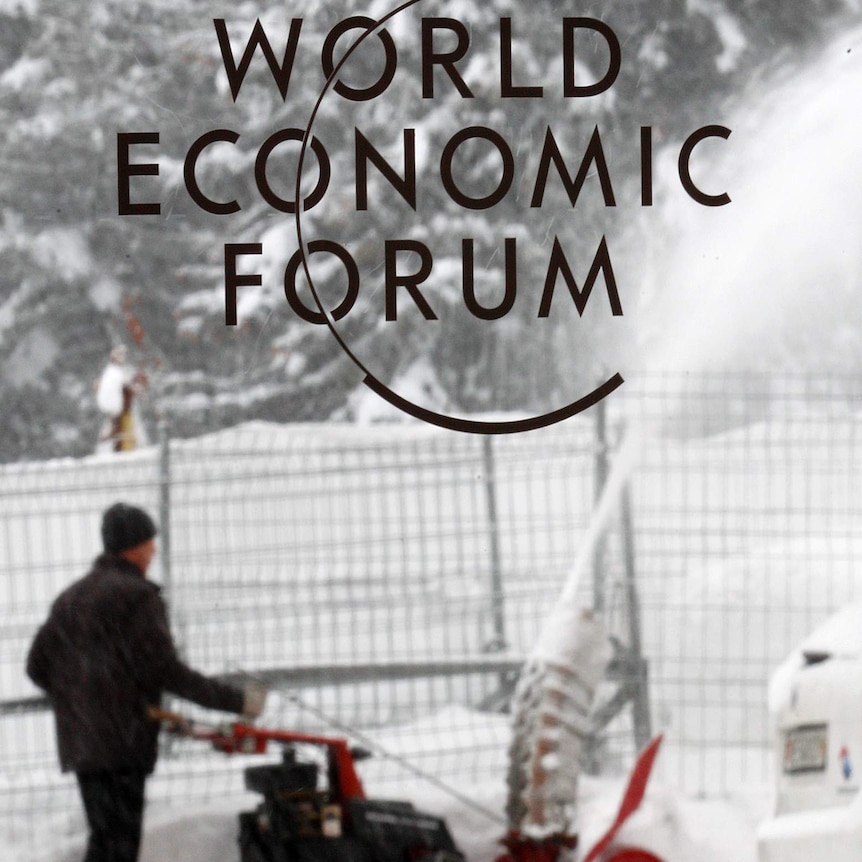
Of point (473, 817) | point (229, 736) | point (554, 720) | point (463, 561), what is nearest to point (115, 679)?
point (229, 736)

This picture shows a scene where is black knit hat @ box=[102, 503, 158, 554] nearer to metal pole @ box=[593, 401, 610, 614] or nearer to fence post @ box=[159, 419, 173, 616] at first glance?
fence post @ box=[159, 419, 173, 616]

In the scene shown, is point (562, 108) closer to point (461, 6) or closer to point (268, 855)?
point (461, 6)

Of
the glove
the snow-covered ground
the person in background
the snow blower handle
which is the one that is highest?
the person in background

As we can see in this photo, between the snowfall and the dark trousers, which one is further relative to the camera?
the snowfall

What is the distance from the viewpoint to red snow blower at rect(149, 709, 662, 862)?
13.1 feet

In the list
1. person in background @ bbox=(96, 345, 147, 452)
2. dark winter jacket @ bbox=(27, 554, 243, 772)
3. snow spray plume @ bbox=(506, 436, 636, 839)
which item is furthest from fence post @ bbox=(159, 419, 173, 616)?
person in background @ bbox=(96, 345, 147, 452)

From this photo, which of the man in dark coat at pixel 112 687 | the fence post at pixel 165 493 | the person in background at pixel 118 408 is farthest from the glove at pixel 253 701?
the person in background at pixel 118 408

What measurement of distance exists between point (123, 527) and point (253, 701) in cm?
74

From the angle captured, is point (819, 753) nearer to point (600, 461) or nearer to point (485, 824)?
point (485, 824)

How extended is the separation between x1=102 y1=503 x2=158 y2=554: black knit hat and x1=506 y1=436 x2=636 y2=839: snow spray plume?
1441mm

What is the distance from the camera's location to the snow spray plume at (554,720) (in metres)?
4.24

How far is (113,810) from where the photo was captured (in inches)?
165

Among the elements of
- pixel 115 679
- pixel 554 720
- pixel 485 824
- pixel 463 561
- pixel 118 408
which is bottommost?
pixel 485 824

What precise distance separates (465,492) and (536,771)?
5.08ft
